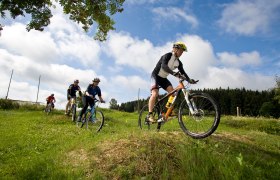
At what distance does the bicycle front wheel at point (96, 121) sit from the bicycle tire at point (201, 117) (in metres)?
6.78

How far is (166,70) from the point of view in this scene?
889 centimetres

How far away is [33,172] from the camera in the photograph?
7680 mm

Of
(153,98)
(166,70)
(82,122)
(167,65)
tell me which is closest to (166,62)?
(167,65)

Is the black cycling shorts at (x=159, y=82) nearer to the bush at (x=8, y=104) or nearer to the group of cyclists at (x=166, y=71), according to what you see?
the group of cyclists at (x=166, y=71)

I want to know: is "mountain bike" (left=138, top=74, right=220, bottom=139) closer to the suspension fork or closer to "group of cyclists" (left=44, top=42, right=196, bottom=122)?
the suspension fork

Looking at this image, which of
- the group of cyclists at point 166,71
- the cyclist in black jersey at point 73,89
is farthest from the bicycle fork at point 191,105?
the cyclist in black jersey at point 73,89

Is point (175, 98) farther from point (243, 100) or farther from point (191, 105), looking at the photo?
point (243, 100)

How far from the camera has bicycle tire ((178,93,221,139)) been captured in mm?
7485

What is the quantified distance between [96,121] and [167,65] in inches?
271

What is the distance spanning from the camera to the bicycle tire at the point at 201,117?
7.49 meters

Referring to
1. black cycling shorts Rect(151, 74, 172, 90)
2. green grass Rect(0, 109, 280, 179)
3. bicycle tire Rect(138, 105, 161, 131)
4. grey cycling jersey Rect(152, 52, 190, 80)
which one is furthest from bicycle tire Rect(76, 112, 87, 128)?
grey cycling jersey Rect(152, 52, 190, 80)

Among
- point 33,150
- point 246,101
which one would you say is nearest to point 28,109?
point 33,150

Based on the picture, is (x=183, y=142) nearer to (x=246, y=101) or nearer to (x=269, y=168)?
A: (x=269, y=168)

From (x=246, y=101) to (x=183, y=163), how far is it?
10027 cm
